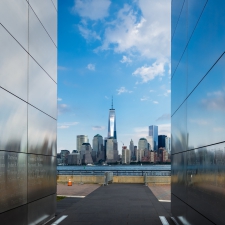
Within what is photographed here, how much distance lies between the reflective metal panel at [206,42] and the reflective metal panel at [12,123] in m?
4.73

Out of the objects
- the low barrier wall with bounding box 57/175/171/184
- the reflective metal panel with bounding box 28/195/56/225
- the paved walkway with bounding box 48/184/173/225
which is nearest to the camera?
the reflective metal panel with bounding box 28/195/56/225

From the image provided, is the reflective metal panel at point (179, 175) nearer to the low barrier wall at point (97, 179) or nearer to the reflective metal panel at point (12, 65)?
the reflective metal panel at point (12, 65)

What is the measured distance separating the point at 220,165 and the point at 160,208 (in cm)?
897

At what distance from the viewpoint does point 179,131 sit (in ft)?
32.3

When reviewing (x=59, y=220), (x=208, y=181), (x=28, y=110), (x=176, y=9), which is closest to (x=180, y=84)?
(x=176, y=9)

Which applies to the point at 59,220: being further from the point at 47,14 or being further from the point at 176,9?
the point at 176,9

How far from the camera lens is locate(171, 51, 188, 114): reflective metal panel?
8984 mm

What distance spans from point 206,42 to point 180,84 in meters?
3.30

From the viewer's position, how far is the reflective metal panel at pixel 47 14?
9.42 m

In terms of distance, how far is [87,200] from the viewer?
16344 millimetres

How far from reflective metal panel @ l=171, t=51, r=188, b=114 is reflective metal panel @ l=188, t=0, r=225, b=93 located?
752 mm

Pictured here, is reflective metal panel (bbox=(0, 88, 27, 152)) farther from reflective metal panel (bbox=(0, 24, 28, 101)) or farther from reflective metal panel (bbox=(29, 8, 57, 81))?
reflective metal panel (bbox=(29, 8, 57, 81))

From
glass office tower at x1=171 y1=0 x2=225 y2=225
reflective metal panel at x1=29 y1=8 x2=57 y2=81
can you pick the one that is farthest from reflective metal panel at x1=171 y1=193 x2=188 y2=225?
reflective metal panel at x1=29 y1=8 x2=57 y2=81

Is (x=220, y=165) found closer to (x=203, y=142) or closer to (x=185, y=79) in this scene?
(x=203, y=142)
